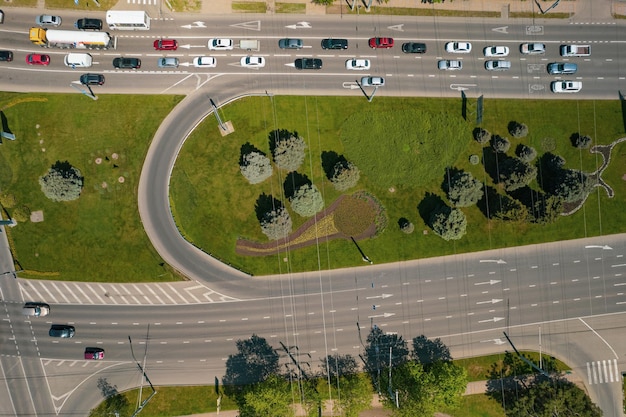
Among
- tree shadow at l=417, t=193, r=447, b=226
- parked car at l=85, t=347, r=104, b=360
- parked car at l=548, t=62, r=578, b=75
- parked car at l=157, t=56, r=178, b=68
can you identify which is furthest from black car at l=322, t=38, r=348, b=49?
parked car at l=85, t=347, r=104, b=360

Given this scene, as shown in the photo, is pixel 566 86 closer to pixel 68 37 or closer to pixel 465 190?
pixel 465 190

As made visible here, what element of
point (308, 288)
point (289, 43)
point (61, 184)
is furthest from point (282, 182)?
point (61, 184)

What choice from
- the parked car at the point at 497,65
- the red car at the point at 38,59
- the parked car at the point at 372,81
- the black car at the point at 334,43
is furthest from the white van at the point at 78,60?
the parked car at the point at 497,65

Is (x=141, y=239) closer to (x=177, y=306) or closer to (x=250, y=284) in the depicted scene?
(x=177, y=306)

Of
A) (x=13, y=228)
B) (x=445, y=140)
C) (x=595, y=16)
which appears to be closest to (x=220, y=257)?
(x=13, y=228)

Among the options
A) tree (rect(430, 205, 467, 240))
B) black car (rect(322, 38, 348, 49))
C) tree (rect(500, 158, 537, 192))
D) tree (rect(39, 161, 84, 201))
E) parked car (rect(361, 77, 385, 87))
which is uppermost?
black car (rect(322, 38, 348, 49))

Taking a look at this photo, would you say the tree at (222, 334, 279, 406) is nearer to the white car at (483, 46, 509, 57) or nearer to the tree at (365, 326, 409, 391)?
the tree at (365, 326, 409, 391)

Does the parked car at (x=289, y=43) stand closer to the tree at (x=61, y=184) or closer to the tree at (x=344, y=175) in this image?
the tree at (x=344, y=175)
